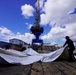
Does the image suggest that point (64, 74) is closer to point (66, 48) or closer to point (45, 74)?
point (45, 74)

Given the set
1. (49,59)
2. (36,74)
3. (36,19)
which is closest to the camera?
(36,74)

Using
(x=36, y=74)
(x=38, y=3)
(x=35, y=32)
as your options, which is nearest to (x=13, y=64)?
(x=36, y=74)

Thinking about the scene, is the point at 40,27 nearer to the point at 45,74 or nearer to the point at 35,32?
the point at 35,32

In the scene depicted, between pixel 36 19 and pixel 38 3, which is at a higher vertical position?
pixel 38 3

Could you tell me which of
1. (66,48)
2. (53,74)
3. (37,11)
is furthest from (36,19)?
(53,74)

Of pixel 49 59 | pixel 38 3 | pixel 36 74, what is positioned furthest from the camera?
pixel 38 3

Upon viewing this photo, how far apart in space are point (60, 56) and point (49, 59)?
2.84 ft

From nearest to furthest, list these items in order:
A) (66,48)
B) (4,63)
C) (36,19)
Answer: (4,63) → (66,48) → (36,19)

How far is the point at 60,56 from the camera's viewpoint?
34.0ft

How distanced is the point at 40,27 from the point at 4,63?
2753 inches

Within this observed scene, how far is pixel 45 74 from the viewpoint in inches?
174

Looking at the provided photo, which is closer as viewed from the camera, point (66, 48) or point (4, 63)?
point (4, 63)

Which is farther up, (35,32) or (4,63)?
(35,32)

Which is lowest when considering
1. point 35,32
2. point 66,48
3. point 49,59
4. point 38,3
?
point 49,59
